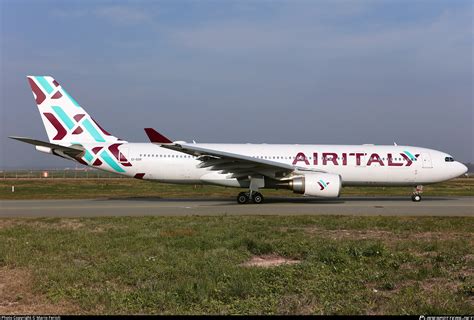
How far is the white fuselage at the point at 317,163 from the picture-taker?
2119 cm

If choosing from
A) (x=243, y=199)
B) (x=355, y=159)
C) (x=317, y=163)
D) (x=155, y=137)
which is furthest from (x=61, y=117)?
(x=355, y=159)

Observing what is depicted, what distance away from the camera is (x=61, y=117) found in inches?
863

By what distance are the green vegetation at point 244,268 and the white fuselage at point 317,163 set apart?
9.81 meters

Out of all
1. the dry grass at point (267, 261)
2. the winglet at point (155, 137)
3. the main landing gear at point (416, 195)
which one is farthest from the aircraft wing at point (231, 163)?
the dry grass at point (267, 261)

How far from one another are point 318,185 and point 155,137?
722 centimetres

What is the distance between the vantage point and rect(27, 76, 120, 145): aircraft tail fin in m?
21.9

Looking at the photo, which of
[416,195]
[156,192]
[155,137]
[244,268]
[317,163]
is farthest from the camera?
[156,192]

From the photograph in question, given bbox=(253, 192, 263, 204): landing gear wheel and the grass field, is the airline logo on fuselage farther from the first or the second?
the grass field

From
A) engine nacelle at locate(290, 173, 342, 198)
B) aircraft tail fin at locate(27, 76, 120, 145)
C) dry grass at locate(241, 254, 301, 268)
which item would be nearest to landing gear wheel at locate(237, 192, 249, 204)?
engine nacelle at locate(290, 173, 342, 198)

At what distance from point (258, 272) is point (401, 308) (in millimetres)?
2191

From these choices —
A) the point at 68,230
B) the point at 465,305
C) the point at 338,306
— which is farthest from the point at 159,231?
the point at 465,305

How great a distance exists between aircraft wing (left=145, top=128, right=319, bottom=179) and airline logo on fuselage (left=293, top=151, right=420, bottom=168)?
1.08 metres

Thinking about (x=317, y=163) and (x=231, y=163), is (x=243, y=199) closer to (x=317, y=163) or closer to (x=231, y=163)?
(x=231, y=163)

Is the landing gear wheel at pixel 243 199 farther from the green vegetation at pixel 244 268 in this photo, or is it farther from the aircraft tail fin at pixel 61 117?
the green vegetation at pixel 244 268
